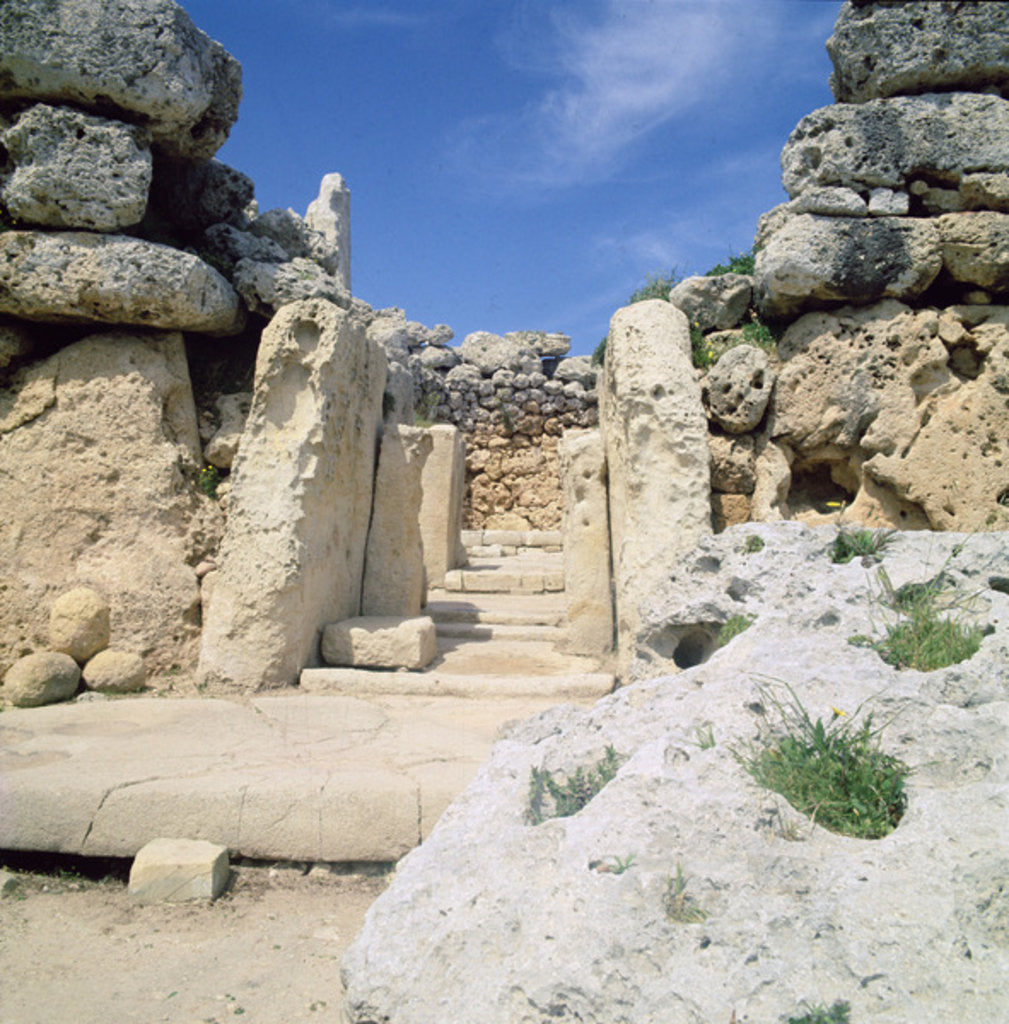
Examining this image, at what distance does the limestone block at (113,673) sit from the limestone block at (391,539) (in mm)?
1600

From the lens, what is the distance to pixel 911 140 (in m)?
4.81

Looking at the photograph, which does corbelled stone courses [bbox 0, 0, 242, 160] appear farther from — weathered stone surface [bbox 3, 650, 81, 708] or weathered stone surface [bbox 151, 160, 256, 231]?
weathered stone surface [bbox 3, 650, 81, 708]

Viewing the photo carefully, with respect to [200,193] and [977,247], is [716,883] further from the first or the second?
[200,193]

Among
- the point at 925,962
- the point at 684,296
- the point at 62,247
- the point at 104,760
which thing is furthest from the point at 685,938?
the point at 62,247

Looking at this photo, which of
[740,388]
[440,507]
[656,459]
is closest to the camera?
[656,459]

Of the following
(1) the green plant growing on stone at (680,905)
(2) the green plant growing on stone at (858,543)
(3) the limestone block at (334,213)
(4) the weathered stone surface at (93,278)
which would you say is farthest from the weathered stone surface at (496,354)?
(1) the green plant growing on stone at (680,905)

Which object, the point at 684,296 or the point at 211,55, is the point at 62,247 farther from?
the point at 684,296

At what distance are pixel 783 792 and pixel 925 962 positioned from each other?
481mm

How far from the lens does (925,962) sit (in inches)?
55.3

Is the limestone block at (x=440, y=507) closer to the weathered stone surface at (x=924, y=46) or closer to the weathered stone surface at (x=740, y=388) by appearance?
the weathered stone surface at (x=740, y=388)

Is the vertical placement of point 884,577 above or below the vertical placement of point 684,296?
below

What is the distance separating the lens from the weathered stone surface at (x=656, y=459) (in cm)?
428

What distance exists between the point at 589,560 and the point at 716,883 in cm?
374

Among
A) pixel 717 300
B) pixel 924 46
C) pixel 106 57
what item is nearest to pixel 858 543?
pixel 717 300
